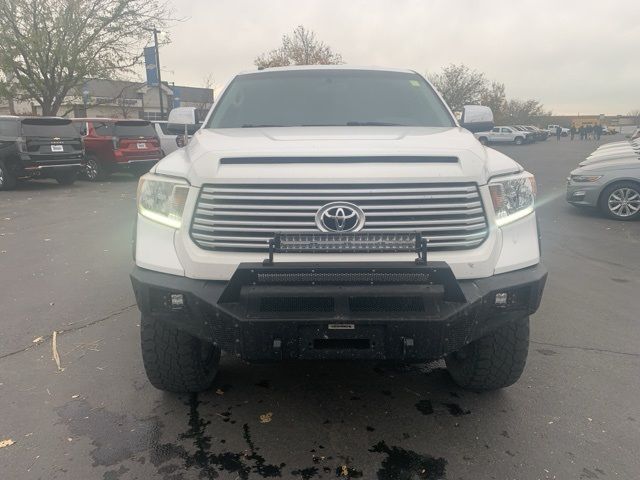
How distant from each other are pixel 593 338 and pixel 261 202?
3.01 meters

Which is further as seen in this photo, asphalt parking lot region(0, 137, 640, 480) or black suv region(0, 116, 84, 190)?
black suv region(0, 116, 84, 190)

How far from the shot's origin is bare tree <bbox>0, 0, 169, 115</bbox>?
63.3 ft

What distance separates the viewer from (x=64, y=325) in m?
4.25

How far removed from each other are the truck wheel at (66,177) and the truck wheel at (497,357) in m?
13.0

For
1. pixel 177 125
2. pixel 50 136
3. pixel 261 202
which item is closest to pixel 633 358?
pixel 261 202

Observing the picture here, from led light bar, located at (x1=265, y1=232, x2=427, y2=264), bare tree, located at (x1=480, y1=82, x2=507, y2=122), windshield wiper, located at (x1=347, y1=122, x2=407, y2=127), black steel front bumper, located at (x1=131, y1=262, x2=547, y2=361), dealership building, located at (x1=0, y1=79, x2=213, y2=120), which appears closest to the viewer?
black steel front bumper, located at (x1=131, y1=262, x2=547, y2=361)

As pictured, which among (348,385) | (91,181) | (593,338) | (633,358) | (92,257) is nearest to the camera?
(348,385)

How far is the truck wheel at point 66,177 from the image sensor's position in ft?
44.1

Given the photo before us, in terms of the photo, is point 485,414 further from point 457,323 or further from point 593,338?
point 593,338

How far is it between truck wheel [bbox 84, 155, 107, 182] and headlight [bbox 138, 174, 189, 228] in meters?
13.2

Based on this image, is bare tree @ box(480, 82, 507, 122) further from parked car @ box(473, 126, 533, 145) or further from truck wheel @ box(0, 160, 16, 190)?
truck wheel @ box(0, 160, 16, 190)

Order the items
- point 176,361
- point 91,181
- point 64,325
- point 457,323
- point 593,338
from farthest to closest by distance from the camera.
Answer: point 91,181
point 64,325
point 593,338
point 176,361
point 457,323

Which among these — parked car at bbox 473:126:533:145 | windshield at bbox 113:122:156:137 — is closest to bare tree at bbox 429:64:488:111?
parked car at bbox 473:126:533:145

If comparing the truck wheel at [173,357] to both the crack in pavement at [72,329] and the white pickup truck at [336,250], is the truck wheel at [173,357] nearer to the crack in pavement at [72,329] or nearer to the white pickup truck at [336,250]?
the white pickup truck at [336,250]
